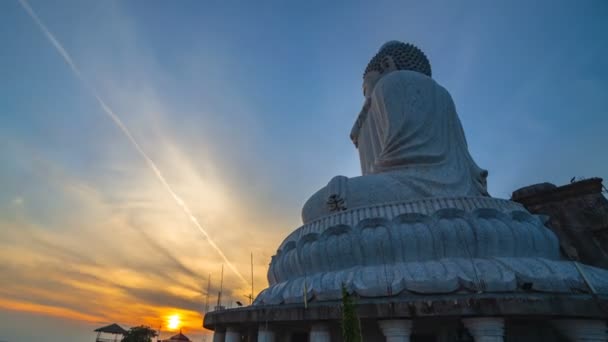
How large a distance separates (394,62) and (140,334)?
1052 inches

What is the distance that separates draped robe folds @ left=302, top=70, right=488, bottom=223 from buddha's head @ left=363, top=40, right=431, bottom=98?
240 centimetres

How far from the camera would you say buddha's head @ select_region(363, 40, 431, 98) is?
52.6 ft

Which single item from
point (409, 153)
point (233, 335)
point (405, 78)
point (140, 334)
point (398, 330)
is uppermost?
point (405, 78)

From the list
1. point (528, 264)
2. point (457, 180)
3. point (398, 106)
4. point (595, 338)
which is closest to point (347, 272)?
point (528, 264)

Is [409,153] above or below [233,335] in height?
above

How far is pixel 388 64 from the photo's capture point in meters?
16.1

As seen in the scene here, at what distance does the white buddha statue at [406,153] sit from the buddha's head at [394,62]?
Result: 2.28m

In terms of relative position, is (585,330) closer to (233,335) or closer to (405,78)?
(233,335)

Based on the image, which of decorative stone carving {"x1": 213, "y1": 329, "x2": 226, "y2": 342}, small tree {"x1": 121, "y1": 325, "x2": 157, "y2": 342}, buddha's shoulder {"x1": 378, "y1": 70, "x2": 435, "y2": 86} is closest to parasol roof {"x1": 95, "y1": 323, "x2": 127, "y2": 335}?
small tree {"x1": 121, "y1": 325, "x2": 157, "y2": 342}

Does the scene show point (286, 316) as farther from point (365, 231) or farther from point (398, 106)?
point (398, 106)

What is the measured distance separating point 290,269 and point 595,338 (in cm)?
599

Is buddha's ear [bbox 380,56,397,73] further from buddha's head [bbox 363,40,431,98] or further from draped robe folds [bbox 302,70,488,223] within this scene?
draped robe folds [bbox 302,70,488,223]

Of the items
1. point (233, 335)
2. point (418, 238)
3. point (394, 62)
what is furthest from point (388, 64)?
point (233, 335)

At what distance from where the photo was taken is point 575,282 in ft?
19.6
